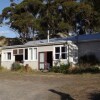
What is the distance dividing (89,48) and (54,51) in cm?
402

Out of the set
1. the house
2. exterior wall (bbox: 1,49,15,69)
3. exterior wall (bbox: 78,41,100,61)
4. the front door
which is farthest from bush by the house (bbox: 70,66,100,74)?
exterior wall (bbox: 1,49,15,69)

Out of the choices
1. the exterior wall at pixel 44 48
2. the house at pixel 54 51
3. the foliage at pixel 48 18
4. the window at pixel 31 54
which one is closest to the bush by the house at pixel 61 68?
the house at pixel 54 51

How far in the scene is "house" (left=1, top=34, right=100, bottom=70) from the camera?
3444cm

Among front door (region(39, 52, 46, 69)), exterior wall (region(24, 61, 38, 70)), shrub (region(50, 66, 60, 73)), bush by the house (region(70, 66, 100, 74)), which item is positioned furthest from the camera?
exterior wall (region(24, 61, 38, 70))

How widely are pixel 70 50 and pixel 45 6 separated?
23.3 m

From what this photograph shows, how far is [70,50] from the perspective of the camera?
1380 inches

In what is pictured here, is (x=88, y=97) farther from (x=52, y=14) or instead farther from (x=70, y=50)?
(x=52, y=14)

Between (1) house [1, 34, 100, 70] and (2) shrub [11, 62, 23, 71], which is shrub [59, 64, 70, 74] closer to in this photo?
(1) house [1, 34, 100, 70]

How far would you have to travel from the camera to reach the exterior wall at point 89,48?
3356 centimetres

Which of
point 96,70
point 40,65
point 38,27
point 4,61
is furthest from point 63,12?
point 96,70

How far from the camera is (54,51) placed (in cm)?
3656

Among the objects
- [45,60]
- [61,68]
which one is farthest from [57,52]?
[61,68]

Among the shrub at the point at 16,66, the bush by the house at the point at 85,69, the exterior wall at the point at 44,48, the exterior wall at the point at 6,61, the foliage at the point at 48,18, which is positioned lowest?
the bush by the house at the point at 85,69

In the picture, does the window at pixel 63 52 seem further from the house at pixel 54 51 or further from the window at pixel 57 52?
the window at pixel 57 52
